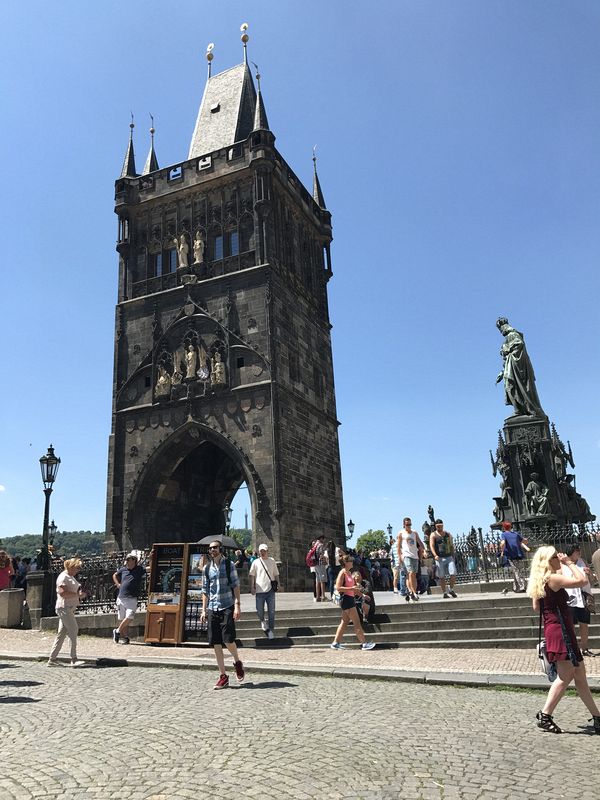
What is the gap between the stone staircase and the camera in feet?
34.2

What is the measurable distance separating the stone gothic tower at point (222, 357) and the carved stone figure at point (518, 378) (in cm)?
956

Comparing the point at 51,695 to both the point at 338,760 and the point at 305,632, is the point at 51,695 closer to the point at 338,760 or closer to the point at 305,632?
the point at 338,760

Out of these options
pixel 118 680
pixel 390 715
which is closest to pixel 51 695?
pixel 118 680

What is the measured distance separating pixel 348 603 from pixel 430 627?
1.78m

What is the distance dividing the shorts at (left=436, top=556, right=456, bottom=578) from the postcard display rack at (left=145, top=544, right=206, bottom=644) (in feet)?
16.9

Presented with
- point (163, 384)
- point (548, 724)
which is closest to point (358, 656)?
point (548, 724)

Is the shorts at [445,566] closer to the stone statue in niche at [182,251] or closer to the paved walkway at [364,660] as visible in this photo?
the paved walkway at [364,660]

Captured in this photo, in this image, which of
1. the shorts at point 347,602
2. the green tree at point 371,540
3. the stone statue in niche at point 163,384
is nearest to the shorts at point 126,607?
the shorts at point 347,602

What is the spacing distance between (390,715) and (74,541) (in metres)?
144

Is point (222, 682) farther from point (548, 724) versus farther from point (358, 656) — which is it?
point (548, 724)

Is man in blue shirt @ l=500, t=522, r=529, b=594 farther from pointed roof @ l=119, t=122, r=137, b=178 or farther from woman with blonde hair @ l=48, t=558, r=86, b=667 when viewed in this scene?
pointed roof @ l=119, t=122, r=137, b=178

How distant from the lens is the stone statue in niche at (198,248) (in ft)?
96.2

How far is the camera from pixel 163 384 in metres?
28.1

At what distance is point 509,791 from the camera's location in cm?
386
